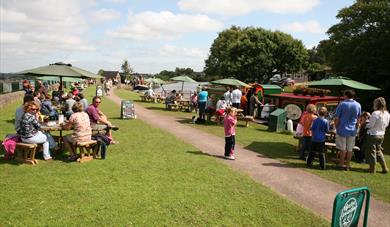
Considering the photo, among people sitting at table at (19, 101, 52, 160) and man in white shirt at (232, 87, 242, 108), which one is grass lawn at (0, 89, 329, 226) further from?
man in white shirt at (232, 87, 242, 108)

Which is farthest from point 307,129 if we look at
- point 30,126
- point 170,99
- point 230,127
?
point 170,99

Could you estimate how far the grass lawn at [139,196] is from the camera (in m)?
5.19

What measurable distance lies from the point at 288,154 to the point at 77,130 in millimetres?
6208

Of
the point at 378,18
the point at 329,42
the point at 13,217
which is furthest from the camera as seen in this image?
the point at 329,42

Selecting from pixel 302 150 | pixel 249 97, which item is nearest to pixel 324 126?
pixel 302 150

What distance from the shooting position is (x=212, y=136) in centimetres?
1272

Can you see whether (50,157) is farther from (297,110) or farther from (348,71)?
(348,71)

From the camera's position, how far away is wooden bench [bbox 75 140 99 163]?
8.08 m

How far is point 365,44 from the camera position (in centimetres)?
2566

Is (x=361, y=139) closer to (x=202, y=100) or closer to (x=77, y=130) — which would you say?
(x=202, y=100)

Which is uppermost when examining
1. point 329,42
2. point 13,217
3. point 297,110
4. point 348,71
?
point 329,42

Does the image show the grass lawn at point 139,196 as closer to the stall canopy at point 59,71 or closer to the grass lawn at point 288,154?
the grass lawn at point 288,154

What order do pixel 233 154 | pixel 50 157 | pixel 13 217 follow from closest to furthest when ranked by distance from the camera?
pixel 13 217
pixel 50 157
pixel 233 154

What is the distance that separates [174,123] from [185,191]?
9.39m
